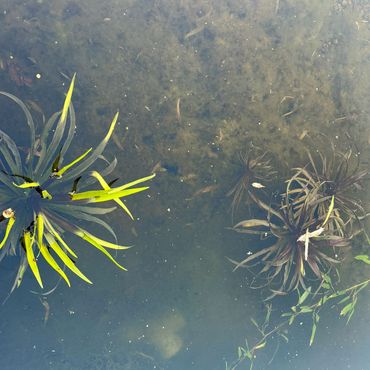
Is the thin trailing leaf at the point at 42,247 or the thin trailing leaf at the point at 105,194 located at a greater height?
the thin trailing leaf at the point at 105,194

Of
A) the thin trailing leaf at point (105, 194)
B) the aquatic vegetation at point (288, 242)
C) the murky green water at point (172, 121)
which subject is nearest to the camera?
the thin trailing leaf at point (105, 194)

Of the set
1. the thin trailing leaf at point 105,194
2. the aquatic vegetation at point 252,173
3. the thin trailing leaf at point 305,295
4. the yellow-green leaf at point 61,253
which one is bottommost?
the thin trailing leaf at point 305,295

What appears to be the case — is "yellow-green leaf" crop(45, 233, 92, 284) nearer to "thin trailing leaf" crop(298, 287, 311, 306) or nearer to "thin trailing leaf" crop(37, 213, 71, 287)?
"thin trailing leaf" crop(37, 213, 71, 287)

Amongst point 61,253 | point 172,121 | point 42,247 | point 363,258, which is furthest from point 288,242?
point 42,247

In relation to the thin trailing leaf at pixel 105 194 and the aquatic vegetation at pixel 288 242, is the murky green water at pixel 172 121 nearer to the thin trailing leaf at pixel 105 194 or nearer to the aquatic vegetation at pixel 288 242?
the aquatic vegetation at pixel 288 242

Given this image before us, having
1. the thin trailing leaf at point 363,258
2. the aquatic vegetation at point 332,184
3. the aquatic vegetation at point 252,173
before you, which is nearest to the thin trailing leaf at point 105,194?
the aquatic vegetation at point 252,173

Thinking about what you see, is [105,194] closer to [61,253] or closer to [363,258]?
[61,253]

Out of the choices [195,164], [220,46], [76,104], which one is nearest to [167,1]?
[220,46]
